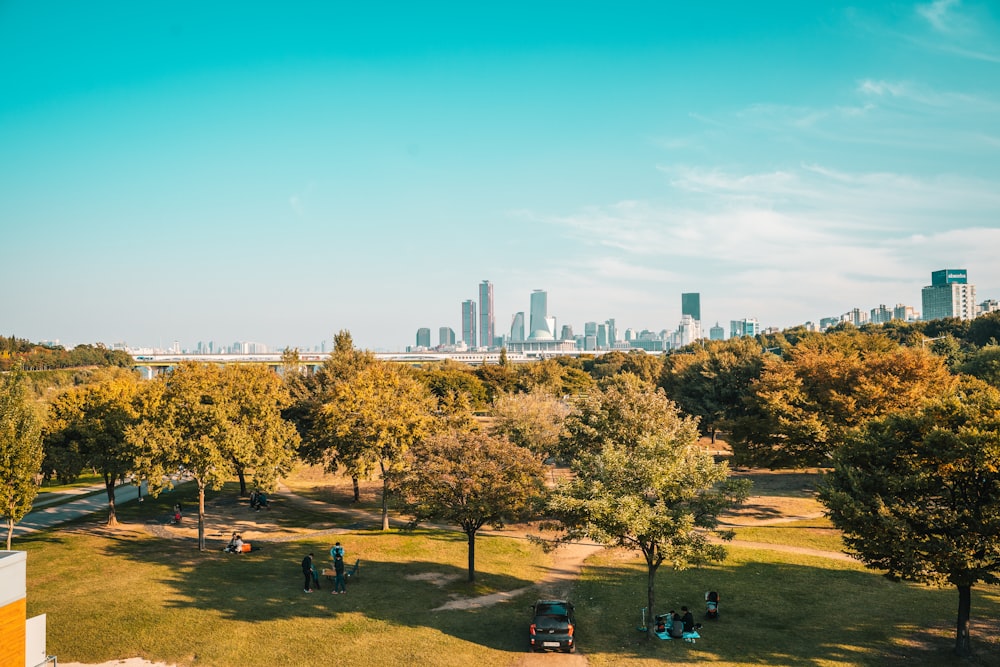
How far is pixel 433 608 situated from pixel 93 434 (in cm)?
2570

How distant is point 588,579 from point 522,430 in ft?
46.3

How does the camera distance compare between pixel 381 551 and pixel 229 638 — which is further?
pixel 381 551

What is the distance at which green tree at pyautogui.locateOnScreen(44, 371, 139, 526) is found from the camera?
37094mm

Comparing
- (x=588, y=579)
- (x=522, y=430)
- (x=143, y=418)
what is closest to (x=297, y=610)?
(x=588, y=579)

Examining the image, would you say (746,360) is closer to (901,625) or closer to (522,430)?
(522,430)

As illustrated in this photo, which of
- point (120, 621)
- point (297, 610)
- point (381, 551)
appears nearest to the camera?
point (120, 621)

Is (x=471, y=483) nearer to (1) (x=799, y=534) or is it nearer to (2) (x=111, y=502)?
(1) (x=799, y=534)

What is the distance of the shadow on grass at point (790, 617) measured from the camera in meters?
20.8

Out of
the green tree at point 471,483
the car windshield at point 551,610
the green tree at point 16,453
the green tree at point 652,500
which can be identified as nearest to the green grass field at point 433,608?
the car windshield at point 551,610

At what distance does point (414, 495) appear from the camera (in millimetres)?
29031

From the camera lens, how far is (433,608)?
25234mm

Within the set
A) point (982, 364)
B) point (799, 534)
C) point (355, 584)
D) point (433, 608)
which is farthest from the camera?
point (982, 364)

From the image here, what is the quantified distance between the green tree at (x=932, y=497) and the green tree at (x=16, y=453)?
32.7m

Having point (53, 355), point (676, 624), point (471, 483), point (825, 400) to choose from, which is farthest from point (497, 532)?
point (53, 355)
